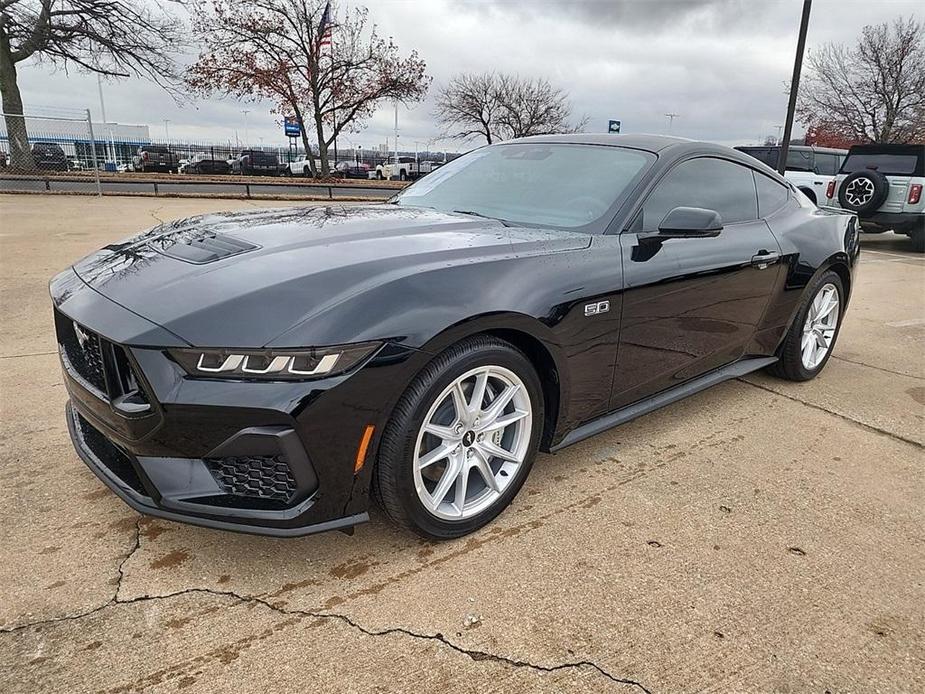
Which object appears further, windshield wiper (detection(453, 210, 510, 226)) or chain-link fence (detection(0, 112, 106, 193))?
chain-link fence (detection(0, 112, 106, 193))

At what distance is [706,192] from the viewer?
3.31 meters

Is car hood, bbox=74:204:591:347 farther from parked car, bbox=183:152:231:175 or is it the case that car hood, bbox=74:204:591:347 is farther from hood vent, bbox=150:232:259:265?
parked car, bbox=183:152:231:175

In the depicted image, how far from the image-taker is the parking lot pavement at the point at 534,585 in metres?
1.76

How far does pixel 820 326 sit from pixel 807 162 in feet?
39.0

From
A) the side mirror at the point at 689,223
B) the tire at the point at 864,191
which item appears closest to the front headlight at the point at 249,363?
the side mirror at the point at 689,223

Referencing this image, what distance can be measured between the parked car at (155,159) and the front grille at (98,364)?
108 feet

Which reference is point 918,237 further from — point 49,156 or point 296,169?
point 296,169

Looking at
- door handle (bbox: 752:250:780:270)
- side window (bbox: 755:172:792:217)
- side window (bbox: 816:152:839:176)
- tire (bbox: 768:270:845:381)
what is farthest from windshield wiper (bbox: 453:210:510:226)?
side window (bbox: 816:152:839:176)

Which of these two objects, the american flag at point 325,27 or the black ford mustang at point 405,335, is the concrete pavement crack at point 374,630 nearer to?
the black ford mustang at point 405,335

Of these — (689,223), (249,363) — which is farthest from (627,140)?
(249,363)

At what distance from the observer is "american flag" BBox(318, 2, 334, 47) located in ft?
82.7

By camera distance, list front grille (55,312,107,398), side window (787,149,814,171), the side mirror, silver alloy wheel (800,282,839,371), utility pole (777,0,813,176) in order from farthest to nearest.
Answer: side window (787,149,814,171) → utility pole (777,0,813,176) → silver alloy wheel (800,282,839,371) → the side mirror → front grille (55,312,107,398)

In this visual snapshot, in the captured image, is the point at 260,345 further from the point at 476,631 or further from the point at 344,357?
the point at 476,631

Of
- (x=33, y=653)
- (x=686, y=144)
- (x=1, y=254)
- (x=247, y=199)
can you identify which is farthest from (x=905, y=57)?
(x=33, y=653)
